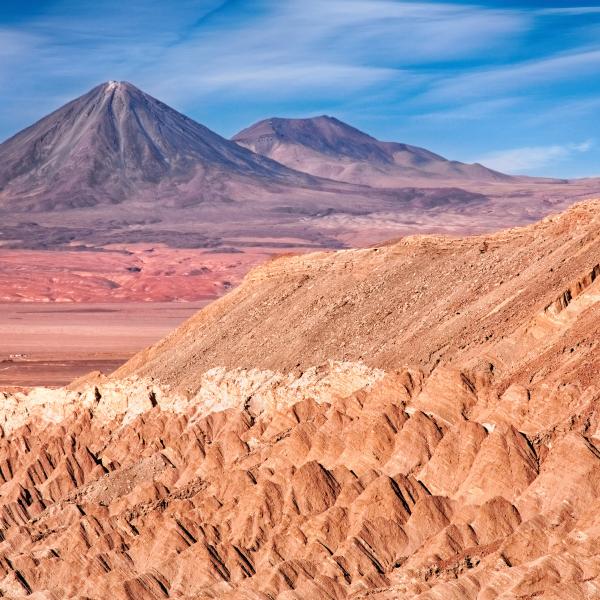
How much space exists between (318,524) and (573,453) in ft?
16.1

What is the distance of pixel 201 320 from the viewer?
44.2 metres

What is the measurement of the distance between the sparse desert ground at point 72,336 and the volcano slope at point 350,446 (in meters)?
25.5

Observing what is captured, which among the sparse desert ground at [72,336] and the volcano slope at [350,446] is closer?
the volcano slope at [350,446]

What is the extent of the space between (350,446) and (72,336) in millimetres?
72432

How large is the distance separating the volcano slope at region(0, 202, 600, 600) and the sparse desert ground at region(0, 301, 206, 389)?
83.7ft

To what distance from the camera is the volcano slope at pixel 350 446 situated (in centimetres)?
2341

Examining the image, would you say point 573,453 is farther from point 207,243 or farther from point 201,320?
point 207,243

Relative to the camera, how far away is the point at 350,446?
93.8 feet

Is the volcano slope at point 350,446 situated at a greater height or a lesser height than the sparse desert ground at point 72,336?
greater

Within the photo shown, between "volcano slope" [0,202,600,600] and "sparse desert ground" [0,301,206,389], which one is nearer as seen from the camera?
"volcano slope" [0,202,600,600]

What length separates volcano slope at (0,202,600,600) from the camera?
23406 millimetres

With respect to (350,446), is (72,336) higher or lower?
lower

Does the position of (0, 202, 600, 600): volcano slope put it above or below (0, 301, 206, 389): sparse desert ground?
above

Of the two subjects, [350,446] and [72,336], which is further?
[72,336]
